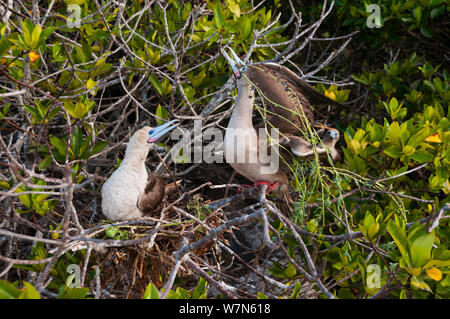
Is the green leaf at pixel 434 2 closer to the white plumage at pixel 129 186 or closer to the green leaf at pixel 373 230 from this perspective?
the green leaf at pixel 373 230

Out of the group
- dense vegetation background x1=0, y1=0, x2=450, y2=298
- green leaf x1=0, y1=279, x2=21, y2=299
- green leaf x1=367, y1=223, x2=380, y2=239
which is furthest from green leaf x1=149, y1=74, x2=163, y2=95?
green leaf x1=0, y1=279, x2=21, y2=299

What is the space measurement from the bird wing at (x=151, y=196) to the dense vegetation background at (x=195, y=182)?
0.10 meters

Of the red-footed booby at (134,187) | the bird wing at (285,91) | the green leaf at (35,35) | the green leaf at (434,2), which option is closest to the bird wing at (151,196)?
the red-footed booby at (134,187)

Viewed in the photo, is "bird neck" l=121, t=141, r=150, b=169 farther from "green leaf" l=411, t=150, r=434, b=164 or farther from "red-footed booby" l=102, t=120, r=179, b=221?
"green leaf" l=411, t=150, r=434, b=164

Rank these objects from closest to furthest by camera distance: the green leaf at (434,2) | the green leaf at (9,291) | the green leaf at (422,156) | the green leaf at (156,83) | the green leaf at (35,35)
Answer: the green leaf at (9,291), the green leaf at (35,35), the green leaf at (422,156), the green leaf at (156,83), the green leaf at (434,2)

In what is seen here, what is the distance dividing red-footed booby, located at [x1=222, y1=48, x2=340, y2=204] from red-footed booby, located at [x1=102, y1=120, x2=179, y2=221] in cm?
36

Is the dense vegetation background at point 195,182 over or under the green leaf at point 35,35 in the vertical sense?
under

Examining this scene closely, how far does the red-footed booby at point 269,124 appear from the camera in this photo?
249cm

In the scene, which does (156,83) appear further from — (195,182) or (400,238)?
(400,238)

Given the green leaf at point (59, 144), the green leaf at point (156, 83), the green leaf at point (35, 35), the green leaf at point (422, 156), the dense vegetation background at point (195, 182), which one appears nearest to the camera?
the dense vegetation background at point (195, 182)

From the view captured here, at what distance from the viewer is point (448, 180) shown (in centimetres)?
266

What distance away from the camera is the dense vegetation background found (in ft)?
6.33

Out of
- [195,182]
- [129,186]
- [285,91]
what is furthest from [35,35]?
[195,182]
